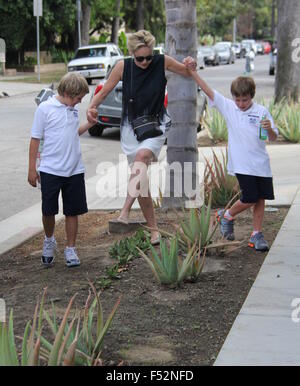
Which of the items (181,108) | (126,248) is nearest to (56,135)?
(126,248)

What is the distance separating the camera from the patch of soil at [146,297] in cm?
440

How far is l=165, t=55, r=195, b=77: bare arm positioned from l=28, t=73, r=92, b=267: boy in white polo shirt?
2.76 ft

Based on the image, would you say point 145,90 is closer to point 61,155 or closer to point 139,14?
point 61,155

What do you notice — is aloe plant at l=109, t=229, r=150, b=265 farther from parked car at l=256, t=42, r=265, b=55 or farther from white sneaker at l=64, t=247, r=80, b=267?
parked car at l=256, t=42, r=265, b=55

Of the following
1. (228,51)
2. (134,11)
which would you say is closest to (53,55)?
(134,11)

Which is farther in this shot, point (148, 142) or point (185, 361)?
point (148, 142)

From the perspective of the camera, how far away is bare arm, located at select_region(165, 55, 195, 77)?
260 inches

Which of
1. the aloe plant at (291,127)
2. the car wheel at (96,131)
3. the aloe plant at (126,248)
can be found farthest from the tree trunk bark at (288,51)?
the aloe plant at (126,248)

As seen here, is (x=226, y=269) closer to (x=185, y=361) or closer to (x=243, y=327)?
(x=243, y=327)

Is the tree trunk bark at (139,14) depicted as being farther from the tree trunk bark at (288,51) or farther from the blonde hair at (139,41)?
the blonde hair at (139,41)

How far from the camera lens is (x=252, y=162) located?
6.49m

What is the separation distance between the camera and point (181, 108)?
7785 mm

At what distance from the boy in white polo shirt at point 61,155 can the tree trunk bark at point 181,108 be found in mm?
1734

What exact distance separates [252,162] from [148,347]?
2.52 m
